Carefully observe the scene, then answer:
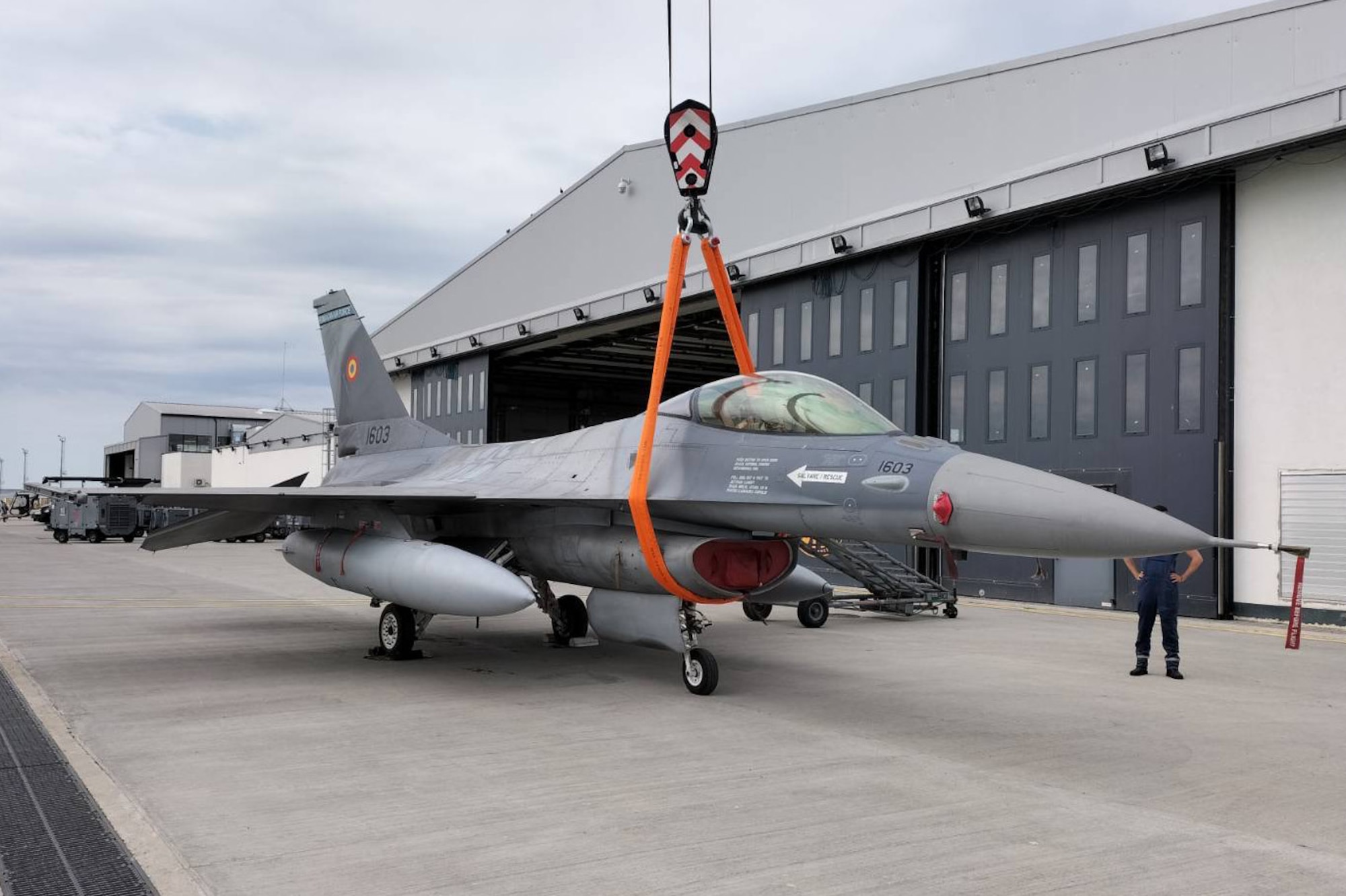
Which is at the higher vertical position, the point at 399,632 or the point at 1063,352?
the point at 1063,352

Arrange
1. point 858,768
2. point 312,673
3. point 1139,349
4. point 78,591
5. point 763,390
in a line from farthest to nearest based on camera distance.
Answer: point 78,591
point 1139,349
point 312,673
point 763,390
point 858,768

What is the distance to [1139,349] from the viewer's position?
15.9 metres

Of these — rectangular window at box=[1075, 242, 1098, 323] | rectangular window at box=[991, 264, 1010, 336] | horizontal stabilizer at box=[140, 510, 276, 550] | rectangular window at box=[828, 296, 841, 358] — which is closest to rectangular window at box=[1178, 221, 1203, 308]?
rectangular window at box=[1075, 242, 1098, 323]

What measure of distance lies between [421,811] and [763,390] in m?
4.19

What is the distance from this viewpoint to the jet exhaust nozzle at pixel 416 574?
8.35 metres

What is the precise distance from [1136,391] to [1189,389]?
852 mm

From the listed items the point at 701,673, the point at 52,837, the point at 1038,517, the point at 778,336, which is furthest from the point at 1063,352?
the point at 52,837

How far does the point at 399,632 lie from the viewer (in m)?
9.93

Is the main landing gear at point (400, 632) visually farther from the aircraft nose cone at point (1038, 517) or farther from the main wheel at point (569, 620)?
the aircraft nose cone at point (1038, 517)

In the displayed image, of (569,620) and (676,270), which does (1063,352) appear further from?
(676,270)

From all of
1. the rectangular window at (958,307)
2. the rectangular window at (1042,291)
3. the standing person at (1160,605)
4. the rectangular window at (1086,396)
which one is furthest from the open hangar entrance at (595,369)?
the standing person at (1160,605)

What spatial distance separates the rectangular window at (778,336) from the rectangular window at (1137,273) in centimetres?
754

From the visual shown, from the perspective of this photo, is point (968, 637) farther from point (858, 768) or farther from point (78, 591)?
point (78, 591)

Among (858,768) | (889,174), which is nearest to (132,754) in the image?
(858,768)
